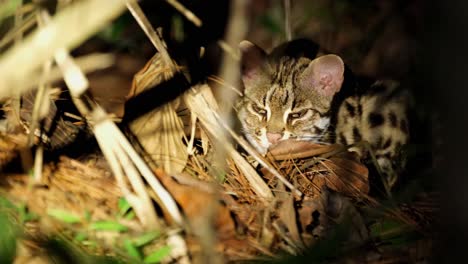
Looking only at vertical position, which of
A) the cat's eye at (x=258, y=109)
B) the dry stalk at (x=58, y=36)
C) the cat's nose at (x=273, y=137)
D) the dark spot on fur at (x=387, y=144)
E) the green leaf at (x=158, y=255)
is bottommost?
the green leaf at (x=158, y=255)

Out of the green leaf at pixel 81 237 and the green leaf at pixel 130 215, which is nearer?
the green leaf at pixel 81 237

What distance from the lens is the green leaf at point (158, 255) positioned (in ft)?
8.16

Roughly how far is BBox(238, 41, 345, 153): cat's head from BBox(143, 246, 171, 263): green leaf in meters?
1.52

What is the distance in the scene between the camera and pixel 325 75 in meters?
4.09

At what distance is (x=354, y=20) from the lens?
22.2 ft

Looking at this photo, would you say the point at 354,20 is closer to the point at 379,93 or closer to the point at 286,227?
the point at 379,93

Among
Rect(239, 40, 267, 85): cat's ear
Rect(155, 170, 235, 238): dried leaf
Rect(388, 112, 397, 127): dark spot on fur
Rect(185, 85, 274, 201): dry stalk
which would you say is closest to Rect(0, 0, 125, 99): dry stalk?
Rect(155, 170, 235, 238): dried leaf

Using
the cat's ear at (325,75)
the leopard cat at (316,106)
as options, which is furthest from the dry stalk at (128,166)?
the cat's ear at (325,75)

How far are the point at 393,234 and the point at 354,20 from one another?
4254mm

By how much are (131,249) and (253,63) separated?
6.43 feet

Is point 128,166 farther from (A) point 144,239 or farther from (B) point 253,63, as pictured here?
(B) point 253,63

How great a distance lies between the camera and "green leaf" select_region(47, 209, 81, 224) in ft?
8.71

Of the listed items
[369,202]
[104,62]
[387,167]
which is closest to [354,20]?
[387,167]

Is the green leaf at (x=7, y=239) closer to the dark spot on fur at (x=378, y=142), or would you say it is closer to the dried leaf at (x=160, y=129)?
the dried leaf at (x=160, y=129)
